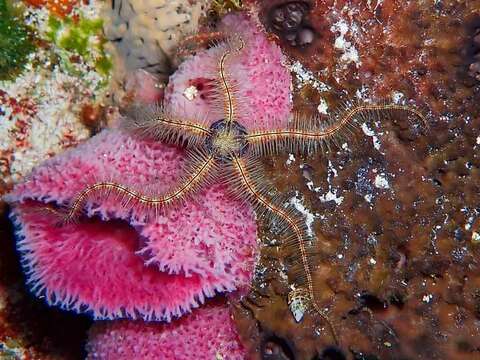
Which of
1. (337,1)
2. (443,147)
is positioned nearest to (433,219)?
(443,147)

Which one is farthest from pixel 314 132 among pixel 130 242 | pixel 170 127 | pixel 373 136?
pixel 130 242

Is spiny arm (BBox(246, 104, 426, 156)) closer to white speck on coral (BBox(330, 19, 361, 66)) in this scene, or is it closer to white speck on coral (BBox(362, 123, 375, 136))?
white speck on coral (BBox(362, 123, 375, 136))

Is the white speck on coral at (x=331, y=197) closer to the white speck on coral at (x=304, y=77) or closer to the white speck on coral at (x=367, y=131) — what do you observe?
the white speck on coral at (x=367, y=131)

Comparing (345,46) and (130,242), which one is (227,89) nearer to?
(345,46)

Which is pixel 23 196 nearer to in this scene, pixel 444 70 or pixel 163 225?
pixel 163 225

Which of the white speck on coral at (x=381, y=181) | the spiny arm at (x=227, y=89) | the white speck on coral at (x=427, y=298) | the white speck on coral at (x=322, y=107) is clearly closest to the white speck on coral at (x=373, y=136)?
the white speck on coral at (x=381, y=181)

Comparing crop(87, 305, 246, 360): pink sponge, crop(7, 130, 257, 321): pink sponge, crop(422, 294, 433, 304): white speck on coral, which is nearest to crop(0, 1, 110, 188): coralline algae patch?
crop(7, 130, 257, 321): pink sponge
